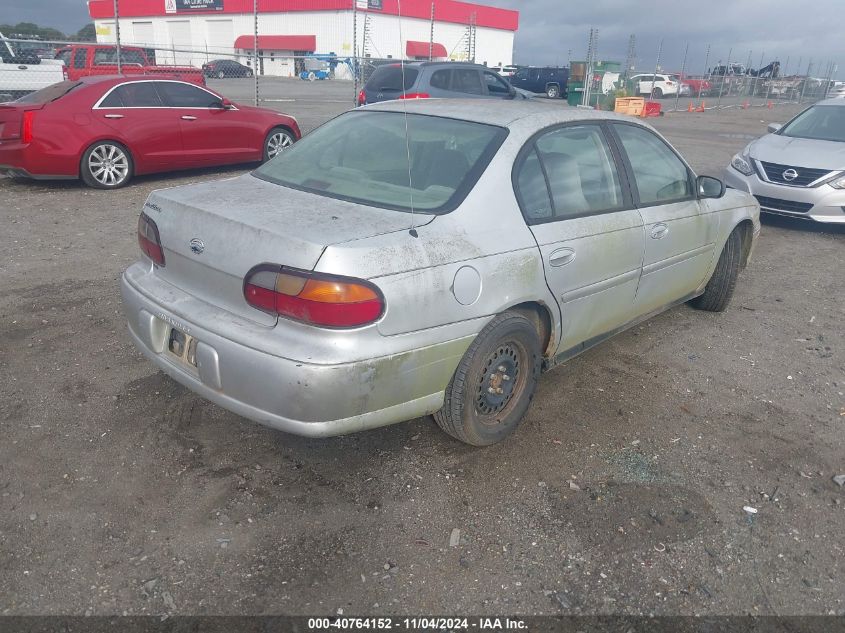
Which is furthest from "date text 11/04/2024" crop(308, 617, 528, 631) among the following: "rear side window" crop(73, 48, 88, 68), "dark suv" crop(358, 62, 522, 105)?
"rear side window" crop(73, 48, 88, 68)

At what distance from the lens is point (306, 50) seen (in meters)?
60.1

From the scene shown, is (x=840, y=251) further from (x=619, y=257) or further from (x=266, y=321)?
(x=266, y=321)

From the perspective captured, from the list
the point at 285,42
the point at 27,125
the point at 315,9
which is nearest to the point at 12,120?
the point at 27,125

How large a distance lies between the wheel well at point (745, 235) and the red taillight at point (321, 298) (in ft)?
12.0

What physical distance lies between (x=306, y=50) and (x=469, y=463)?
62496 millimetres

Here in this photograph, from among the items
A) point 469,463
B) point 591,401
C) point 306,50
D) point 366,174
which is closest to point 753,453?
point 591,401

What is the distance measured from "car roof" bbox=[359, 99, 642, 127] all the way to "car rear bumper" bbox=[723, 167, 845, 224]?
16.8 ft

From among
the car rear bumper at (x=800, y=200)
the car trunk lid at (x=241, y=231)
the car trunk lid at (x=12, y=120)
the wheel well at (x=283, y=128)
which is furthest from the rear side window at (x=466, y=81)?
the car trunk lid at (x=241, y=231)

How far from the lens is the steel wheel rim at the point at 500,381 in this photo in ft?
10.5

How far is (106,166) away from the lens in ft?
29.3

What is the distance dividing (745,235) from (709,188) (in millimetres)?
1050

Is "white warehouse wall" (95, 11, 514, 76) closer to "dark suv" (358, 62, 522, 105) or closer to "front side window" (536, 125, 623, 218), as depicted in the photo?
"dark suv" (358, 62, 522, 105)

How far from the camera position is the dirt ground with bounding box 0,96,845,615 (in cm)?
247

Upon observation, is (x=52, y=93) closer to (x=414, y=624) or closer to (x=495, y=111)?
(x=495, y=111)
